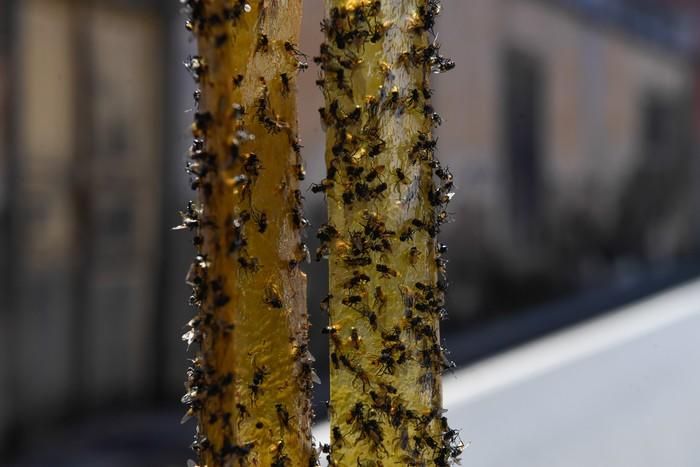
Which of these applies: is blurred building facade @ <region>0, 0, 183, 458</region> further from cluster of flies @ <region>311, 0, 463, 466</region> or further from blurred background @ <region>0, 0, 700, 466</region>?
cluster of flies @ <region>311, 0, 463, 466</region>

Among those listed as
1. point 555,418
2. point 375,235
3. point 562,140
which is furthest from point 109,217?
point 562,140

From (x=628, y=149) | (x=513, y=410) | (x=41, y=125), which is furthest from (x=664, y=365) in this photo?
(x=628, y=149)

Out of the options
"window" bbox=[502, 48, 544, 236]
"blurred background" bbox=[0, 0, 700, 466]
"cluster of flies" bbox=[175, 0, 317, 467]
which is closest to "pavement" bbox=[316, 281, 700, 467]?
"blurred background" bbox=[0, 0, 700, 466]

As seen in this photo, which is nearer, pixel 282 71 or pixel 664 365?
Answer: pixel 282 71

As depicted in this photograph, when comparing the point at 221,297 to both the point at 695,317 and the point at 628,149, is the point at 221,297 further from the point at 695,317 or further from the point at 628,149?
the point at 628,149

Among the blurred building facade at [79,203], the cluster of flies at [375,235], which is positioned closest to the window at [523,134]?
the blurred building facade at [79,203]

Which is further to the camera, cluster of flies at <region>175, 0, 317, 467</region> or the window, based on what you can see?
the window

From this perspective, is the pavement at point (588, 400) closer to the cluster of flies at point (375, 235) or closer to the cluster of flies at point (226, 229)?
the cluster of flies at point (375, 235)
